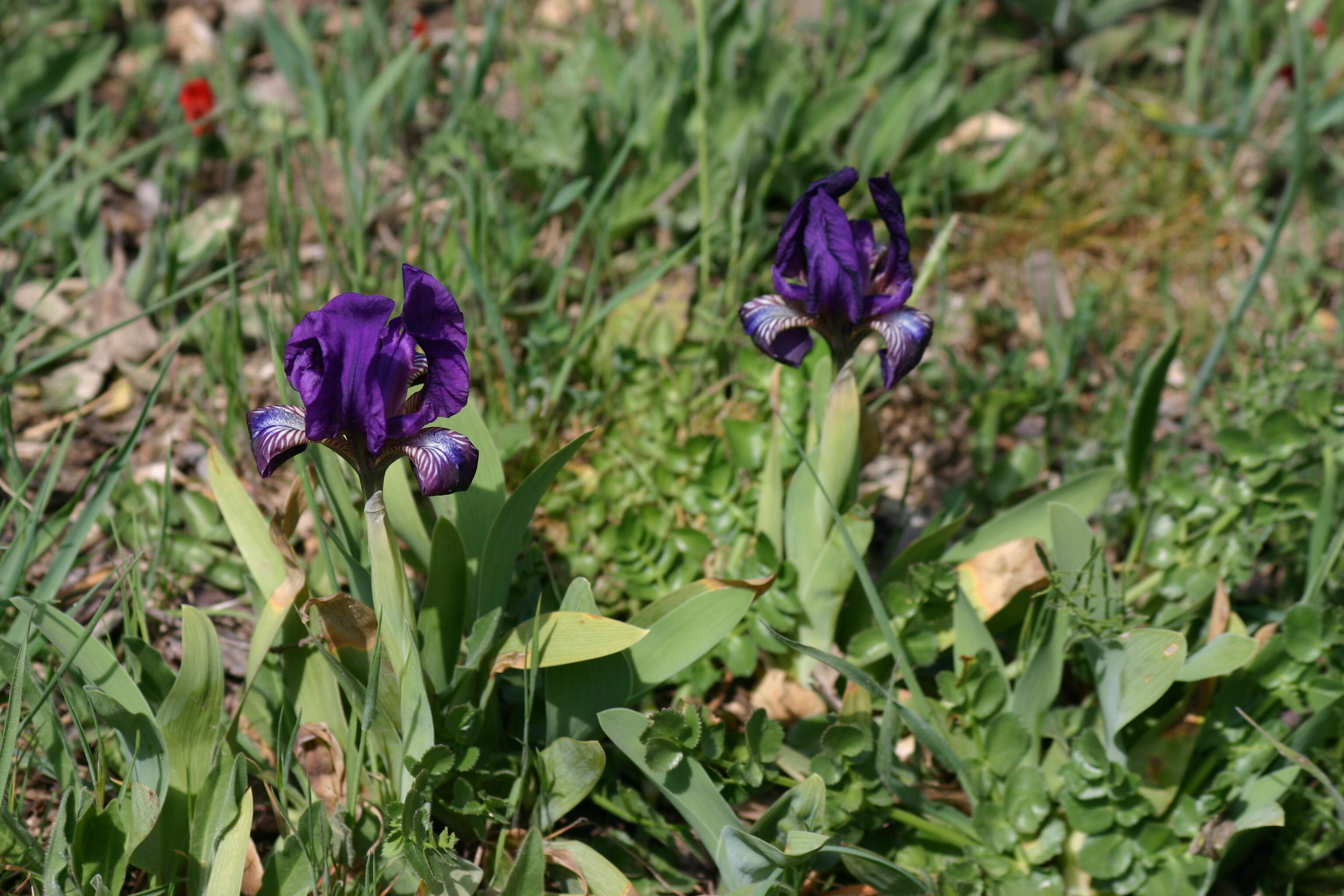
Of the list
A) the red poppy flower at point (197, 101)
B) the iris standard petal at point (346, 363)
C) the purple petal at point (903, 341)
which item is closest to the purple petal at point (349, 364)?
the iris standard petal at point (346, 363)

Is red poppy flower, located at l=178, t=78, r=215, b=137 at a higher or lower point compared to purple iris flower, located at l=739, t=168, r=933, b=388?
lower

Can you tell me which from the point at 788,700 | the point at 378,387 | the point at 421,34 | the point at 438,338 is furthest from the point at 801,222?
the point at 421,34

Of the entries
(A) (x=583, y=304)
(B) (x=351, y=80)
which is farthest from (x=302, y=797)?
(B) (x=351, y=80)

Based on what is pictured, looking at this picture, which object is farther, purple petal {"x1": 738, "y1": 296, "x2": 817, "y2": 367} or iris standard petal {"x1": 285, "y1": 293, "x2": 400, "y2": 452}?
purple petal {"x1": 738, "y1": 296, "x2": 817, "y2": 367}

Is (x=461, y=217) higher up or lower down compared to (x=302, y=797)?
higher up

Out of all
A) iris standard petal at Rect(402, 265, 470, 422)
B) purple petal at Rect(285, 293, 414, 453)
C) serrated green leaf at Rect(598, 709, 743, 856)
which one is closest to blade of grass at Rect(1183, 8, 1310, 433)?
serrated green leaf at Rect(598, 709, 743, 856)

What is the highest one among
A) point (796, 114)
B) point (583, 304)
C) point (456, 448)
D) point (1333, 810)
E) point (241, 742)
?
point (456, 448)

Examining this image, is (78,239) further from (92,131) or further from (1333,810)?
(1333,810)

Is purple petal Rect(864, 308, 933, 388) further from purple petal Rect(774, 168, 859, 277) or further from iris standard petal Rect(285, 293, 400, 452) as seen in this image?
iris standard petal Rect(285, 293, 400, 452)
